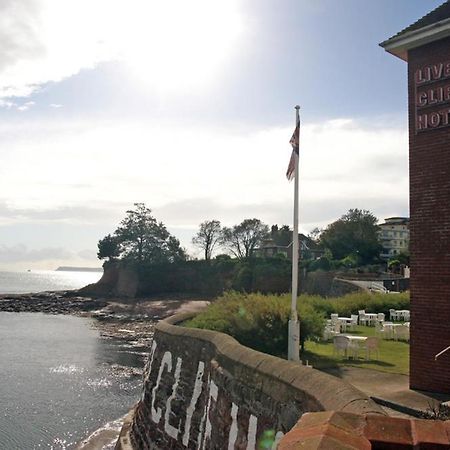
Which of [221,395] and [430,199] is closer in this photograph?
[221,395]

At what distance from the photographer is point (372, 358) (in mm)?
14148

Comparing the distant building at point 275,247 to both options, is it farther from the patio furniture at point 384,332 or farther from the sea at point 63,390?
the patio furniture at point 384,332

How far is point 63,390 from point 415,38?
24426 mm

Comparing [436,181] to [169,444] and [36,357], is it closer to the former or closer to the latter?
[169,444]

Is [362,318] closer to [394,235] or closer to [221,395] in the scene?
[221,395]

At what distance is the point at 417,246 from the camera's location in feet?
34.6

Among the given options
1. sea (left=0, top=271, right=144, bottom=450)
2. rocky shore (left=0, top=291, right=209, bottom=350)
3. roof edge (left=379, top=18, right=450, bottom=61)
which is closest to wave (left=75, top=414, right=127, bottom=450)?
sea (left=0, top=271, right=144, bottom=450)

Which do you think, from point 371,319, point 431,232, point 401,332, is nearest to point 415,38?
point 431,232

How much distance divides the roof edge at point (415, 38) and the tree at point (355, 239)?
2639 inches

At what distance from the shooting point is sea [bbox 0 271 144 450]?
21203 millimetres

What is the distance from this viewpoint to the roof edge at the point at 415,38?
10253 millimetres

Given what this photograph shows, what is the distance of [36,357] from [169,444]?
29.7 metres

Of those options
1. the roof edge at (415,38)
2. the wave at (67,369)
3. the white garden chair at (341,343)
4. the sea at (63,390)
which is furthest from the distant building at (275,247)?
the roof edge at (415,38)

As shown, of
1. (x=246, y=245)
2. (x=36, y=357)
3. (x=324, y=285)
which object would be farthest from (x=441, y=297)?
(x=246, y=245)
